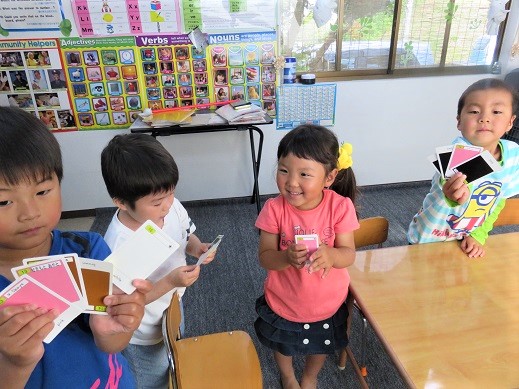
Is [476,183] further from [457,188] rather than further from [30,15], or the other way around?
[30,15]

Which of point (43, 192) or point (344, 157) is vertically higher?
point (43, 192)

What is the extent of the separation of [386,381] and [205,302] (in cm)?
113

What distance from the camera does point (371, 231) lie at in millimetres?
1649

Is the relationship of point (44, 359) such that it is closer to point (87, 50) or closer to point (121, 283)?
point (121, 283)

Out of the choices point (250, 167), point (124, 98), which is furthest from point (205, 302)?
point (124, 98)

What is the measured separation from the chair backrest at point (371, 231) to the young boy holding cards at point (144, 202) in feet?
2.56

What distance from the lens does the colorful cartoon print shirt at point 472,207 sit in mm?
1417

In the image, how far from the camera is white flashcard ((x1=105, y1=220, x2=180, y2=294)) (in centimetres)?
71

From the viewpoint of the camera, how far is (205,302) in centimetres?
228

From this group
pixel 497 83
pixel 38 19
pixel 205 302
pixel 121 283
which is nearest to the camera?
pixel 121 283

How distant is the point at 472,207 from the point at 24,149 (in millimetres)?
1509

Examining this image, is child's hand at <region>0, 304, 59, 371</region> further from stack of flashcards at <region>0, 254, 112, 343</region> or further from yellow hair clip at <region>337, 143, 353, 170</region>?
yellow hair clip at <region>337, 143, 353, 170</region>

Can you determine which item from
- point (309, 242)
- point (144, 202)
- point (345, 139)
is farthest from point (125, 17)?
point (309, 242)

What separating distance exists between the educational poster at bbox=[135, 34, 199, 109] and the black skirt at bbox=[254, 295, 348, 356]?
2.24m
